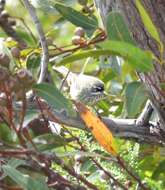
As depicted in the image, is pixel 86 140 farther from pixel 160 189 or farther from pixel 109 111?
pixel 109 111

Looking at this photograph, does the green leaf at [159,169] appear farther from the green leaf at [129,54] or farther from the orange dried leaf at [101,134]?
the green leaf at [129,54]

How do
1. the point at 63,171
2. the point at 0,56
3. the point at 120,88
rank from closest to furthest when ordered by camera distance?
the point at 0,56, the point at 63,171, the point at 120,88

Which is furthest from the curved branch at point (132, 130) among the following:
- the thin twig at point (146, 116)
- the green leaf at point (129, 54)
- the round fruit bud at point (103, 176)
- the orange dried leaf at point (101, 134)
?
the green leaf at point (129, 54)

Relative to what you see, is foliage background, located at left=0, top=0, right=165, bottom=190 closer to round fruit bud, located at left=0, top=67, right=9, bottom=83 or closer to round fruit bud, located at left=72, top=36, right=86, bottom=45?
round fruit bud, located at left=72, top=36, right=86, bottom=45

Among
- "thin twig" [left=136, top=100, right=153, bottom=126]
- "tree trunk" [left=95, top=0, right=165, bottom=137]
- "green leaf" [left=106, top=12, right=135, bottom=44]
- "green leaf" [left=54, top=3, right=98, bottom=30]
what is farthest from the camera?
"green leaf" [left=54, top=3, right=98, bottom=30]

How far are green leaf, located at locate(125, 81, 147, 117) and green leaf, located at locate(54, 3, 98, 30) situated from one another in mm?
463

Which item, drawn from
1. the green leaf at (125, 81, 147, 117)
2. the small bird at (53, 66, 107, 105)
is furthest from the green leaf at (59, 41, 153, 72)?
the small bird at (53, 66, 107, 105)

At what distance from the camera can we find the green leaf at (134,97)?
147cm

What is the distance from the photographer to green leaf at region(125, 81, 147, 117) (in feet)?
4.83

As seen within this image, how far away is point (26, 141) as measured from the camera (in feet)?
5.23

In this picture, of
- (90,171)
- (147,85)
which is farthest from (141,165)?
(147,85)

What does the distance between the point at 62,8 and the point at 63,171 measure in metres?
0.50

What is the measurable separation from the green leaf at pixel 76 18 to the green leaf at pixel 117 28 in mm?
404

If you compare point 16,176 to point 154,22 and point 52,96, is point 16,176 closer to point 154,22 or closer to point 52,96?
point 52,96
